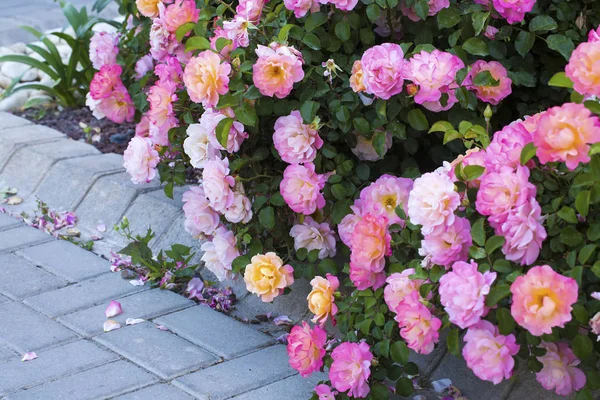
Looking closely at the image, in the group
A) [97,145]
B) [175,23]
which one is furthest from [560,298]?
[97,145]

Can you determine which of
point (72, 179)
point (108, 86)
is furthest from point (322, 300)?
point (72, 179)

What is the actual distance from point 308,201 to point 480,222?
0.57 metres

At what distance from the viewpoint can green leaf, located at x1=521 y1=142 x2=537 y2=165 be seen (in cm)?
171

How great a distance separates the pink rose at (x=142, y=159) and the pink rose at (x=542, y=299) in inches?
49.9

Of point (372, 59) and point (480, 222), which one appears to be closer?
point (480, 222)

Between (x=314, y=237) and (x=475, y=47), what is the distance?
2.00 ft

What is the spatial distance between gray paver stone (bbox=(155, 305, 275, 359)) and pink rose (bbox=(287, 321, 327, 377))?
339mm

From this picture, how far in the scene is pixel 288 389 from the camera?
2.20m

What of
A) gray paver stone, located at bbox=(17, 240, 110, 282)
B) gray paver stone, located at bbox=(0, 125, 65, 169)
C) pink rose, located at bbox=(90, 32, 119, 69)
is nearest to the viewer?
gray paver stone, located at bbox=(17, 240, 110, 282)

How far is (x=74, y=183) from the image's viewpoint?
3.40 meters

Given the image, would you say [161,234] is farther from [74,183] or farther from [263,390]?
[263,390]

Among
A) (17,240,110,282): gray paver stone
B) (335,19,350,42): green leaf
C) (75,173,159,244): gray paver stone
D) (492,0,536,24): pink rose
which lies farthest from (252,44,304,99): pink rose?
(75,173,159,244): gray paver stone

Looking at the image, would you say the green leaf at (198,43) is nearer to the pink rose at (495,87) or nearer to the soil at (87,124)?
the pink rose at (495,87)

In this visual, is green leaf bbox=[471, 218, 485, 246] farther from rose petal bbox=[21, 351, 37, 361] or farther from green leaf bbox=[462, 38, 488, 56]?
rose petal bbox=[21, 351, 37, 361]
